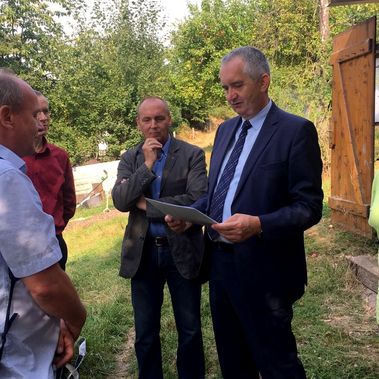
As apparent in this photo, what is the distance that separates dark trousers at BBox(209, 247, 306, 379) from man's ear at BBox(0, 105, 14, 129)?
138 cm

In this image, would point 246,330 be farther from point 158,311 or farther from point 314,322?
point 314,322

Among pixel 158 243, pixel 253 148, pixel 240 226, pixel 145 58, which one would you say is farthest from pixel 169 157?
pixel 145 58

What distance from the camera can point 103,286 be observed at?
236 inches

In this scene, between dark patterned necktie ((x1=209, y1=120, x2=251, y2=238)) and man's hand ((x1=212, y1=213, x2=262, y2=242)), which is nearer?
man's hand ((x1=212, y1=213, x2=262, y2=242))

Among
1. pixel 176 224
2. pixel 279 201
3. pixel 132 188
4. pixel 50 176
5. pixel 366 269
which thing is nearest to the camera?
pixel 279 201

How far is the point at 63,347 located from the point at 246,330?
43.5 inches

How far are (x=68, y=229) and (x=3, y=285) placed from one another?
10954 mm

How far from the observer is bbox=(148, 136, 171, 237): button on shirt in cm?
308

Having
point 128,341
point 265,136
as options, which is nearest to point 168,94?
point 128,341

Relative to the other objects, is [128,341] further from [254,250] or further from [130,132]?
[130,132]

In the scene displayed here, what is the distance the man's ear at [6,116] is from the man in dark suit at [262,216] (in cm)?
107

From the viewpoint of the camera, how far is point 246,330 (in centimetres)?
245

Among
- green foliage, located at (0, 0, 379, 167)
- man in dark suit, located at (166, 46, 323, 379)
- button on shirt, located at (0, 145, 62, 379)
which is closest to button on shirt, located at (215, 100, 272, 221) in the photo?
man in dark suit, located at (166, 46, 323, 379)

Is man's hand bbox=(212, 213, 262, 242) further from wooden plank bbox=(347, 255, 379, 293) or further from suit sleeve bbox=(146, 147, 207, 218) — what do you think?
wooden plank bbox=(347, 255, 379, 293)
